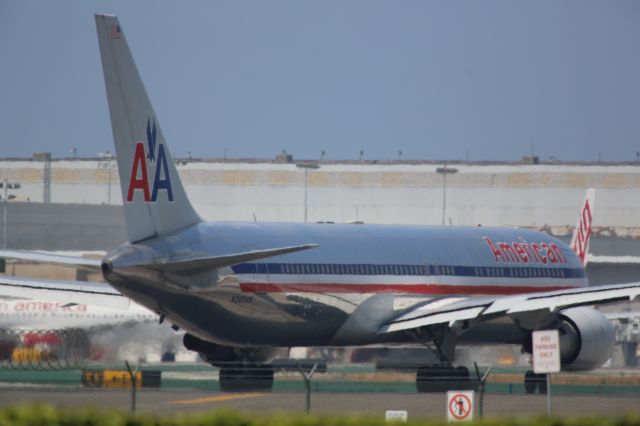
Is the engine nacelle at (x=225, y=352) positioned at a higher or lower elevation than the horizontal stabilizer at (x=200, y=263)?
lower

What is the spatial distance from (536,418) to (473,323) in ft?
68.4

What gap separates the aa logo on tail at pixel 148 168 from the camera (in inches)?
1296

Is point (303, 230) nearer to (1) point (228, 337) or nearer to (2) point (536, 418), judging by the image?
(1) point (228, 337)

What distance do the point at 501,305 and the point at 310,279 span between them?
506 cm

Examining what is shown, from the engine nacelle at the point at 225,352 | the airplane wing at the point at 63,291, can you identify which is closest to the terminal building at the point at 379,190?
the airplane wing at the point at 63,291

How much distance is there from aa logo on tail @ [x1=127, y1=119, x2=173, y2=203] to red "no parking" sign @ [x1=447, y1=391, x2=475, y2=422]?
10902mm

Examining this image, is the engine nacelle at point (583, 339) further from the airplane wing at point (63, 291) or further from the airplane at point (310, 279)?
the airplane wing at point (63, 291)

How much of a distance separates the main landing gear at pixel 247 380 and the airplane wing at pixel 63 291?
4.46 metres

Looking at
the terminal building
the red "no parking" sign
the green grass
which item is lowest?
the red "no parking" sign

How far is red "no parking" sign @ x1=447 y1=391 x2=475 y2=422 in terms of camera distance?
24609 millimetres

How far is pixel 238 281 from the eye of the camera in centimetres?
3456

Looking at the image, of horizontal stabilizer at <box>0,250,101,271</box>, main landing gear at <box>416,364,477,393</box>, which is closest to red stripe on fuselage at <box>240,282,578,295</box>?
main landing gear at <box>416,364,477,393</box>

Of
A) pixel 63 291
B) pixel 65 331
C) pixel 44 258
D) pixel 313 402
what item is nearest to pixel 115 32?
pixel 44 258

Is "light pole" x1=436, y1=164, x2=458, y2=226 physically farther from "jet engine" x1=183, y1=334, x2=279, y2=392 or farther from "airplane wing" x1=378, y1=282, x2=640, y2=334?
"jet engine" x1=183, y1=334, x2=279, y2=392
